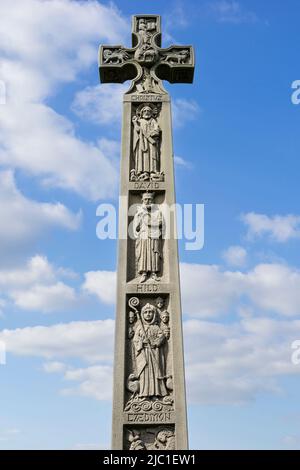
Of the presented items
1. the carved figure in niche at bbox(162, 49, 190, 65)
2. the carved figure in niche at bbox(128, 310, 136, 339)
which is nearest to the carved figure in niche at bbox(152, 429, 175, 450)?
the carved figure in niche at bbox(128, 310, 136, 339)

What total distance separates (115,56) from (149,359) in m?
6.06

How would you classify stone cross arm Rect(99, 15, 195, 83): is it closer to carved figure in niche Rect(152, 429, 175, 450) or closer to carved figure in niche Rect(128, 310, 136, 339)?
carved figure in niche Rect(128, 310, 136, 339)

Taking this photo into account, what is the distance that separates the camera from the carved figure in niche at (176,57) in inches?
463

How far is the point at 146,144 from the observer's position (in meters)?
11.0

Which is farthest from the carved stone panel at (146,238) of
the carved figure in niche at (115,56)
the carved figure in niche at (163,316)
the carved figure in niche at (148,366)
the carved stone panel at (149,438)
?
the carved figure in niche at (115,56)

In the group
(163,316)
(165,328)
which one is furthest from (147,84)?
(165,328)

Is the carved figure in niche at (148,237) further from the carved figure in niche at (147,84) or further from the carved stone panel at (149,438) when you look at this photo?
the carved stone panel at (149,438)

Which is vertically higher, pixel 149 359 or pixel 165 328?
pixel 165 328

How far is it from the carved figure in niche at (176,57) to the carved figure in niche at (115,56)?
2.63 feet

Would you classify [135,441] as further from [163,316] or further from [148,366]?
[163,316]

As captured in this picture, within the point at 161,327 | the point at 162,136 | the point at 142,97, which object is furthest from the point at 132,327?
the point at 142,97

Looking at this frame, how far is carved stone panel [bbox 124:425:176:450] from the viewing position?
898 cm

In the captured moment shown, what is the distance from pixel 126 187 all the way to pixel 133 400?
3.74 m

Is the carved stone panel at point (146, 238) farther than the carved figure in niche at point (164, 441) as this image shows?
Yes
